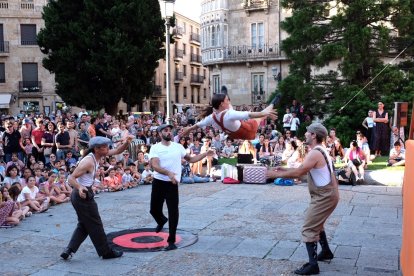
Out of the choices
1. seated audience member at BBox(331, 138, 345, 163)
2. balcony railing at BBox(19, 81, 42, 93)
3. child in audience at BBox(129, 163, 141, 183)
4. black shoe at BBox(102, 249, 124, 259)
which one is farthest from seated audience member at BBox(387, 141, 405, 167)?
balcony railing at BBox(19, 81, 42, 93)

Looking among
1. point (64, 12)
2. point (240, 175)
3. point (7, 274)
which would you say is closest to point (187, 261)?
point (7, 274)

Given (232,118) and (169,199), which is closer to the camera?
(232,118)

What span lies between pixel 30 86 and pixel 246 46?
19.0m

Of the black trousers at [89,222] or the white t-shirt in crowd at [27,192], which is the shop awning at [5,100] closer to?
the white t-shirt in crowd at [27,192]

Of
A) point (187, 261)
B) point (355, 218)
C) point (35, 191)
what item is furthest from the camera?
point (35, 191)

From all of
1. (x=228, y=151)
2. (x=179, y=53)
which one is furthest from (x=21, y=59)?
(x=228, y=151)

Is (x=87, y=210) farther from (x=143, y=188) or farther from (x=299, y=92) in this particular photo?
(x=299, y=92)

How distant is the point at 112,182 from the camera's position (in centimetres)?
1410

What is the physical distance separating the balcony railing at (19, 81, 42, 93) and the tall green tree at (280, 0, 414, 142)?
26310 mm

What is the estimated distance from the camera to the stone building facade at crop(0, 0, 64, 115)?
1610 inches

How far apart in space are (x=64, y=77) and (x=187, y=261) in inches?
902

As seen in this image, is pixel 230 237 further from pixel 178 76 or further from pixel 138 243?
pixel 178 76

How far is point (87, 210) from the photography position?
733 centimetres

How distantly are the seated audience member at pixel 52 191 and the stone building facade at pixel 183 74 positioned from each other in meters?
40.7
